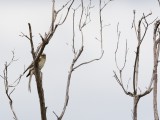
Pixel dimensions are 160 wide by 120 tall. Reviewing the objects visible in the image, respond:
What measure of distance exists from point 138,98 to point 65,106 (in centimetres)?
123

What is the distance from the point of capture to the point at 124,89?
5938 millimetres

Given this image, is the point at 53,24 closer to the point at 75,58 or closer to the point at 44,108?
the point at 44,108

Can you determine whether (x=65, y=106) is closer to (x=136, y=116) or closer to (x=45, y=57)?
(x=136, y=116)

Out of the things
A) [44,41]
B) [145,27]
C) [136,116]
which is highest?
[145,27]


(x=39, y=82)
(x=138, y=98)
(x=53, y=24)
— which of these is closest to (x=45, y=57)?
(x=138, y=98)

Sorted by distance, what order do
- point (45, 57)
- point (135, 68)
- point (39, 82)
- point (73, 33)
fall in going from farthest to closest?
point (45, 57) < point (73, 33) < point (135, 68) < point (39, 82)

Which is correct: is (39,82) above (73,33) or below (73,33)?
below

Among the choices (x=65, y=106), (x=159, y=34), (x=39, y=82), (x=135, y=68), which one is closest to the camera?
(x=39, y=82)

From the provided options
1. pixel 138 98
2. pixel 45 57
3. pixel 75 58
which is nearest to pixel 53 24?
pixel 75 58

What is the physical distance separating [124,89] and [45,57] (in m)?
3.60

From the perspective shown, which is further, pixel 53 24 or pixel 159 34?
pixel 159 34

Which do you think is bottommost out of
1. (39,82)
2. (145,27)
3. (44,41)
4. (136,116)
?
(136,116)

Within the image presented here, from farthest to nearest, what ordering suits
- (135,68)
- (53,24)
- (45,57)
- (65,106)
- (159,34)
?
(45,57) < (159,34) < (135,68) < (65,106) < (53,24)

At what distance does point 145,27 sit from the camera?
20.6 ft
